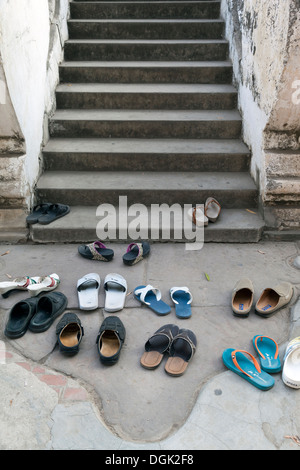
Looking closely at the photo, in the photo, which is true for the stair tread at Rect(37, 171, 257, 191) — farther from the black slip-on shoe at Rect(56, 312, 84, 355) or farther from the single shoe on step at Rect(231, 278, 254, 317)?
the black slip-on shoe at Rect(56, 312, 84, 355)

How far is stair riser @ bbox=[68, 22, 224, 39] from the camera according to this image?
5.05 metres

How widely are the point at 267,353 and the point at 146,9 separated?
4.63m

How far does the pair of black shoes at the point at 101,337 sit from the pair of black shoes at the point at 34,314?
14 centimetres

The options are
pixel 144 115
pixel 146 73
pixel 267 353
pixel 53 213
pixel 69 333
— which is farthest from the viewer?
pixel 146 73

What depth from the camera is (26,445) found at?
1981 mm

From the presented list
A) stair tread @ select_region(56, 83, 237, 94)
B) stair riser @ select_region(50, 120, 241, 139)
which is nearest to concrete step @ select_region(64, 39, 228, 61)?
stair tread @ select_region(56, 83, 237, 94)

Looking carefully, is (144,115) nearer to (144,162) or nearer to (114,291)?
(144,162)

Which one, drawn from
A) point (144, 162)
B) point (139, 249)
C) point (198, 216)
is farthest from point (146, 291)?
point (144, 162)

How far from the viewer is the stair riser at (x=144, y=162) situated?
4172mm

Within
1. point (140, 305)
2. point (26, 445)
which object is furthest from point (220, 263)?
point (26, 445)

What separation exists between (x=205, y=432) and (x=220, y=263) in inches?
64.1

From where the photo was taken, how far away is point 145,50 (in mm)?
4941

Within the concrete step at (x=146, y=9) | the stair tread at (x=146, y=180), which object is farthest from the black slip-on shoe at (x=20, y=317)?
the concrete step at (x=146, y=9)
